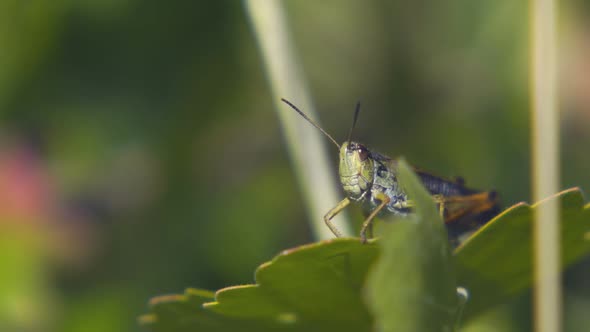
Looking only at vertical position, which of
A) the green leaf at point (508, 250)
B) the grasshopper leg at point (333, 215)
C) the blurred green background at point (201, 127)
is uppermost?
the blurred green background at point (201, 127)

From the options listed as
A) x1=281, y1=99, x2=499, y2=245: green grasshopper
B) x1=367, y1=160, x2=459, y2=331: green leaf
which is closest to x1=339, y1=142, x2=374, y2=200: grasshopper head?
x1=281, y1=99, x2=499, y2=245: green grasshopper

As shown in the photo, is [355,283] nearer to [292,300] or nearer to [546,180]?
[292,300]

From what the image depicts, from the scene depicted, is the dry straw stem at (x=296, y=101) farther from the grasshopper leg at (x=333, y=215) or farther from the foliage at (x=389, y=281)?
the foliage at (x=389, y=281)

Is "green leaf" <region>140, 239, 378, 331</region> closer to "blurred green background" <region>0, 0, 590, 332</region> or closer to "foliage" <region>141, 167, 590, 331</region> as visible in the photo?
"foliage" <region>141, 167, 590, 331</region>

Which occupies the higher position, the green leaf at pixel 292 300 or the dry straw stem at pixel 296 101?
the dry straw stem at pixel 296 101

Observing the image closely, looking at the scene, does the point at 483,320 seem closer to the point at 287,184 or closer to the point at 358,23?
the point at 287,184

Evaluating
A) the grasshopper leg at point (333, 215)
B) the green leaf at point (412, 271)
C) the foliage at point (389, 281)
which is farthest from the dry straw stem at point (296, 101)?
the green leaf at point (412, 271)

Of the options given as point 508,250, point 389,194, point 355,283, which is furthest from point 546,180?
point 389,194

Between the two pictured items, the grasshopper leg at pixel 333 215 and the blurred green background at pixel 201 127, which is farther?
the blurred green background at pixel 201 127
